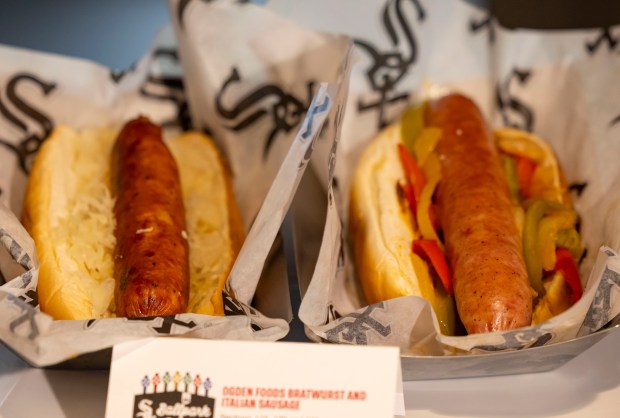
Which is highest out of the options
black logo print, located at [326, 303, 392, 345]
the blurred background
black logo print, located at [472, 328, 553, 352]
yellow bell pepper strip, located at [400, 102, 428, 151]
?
the blurred background

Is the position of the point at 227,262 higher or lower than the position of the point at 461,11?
lower

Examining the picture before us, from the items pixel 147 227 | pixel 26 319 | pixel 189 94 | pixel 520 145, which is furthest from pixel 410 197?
pixel 26 319

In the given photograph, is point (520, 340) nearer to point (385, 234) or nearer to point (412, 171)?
point (385, 234)

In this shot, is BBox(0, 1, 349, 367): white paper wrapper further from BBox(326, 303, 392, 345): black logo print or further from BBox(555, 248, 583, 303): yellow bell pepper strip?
BBox(555, 248, 583, 303): yellow bell pepper strip

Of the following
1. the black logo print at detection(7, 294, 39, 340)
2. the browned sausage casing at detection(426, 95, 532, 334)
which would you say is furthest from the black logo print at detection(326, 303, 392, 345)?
the black logo print at detection(7, 294, 39, 340)

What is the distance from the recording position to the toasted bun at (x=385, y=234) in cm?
253

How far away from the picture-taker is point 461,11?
11.5 ft

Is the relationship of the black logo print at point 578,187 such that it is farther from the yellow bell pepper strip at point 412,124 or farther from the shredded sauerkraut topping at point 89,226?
the shredded sauerkraut topping at point 89,226

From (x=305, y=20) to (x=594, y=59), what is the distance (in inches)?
51.9

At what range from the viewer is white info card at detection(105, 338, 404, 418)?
1.82 m

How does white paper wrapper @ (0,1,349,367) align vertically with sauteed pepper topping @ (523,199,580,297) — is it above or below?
above

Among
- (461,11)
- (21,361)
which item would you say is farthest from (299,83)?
(21,361)

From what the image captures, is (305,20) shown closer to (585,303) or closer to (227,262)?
(227,262)

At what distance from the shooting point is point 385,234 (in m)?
2.72
